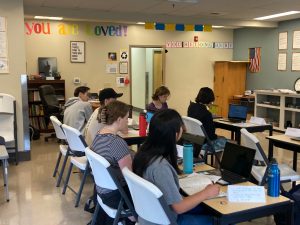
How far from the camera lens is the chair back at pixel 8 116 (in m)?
5.09

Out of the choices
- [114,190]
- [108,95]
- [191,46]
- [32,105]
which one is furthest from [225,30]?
[114,190]

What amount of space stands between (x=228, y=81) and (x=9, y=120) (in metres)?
5.93

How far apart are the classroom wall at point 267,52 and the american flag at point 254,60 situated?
107 millimetres

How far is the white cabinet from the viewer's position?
7.65 meters

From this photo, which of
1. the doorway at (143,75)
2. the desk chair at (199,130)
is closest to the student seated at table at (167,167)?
the desk chair at (199,130)

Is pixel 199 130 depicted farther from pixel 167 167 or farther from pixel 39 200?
pixel 167 167

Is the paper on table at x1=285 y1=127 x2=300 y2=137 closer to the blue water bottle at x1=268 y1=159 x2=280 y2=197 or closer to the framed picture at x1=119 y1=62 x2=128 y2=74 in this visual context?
the blue water bottle at x1=268 y1=159 x2=280 y2=197

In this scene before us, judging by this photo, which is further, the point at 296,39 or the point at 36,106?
the point at 296,39

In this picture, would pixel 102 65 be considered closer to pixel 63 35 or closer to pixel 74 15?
pixel 63 35

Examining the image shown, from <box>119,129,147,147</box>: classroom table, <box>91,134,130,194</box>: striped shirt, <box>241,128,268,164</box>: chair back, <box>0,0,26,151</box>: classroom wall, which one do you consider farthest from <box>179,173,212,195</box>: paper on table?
<box>0,0,26,151</box>: classroom wall

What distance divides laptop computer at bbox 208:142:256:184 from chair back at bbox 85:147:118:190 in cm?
71

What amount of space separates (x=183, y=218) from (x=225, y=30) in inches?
334

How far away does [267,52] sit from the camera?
8727mm

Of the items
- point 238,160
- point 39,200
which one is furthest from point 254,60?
point 238,160
